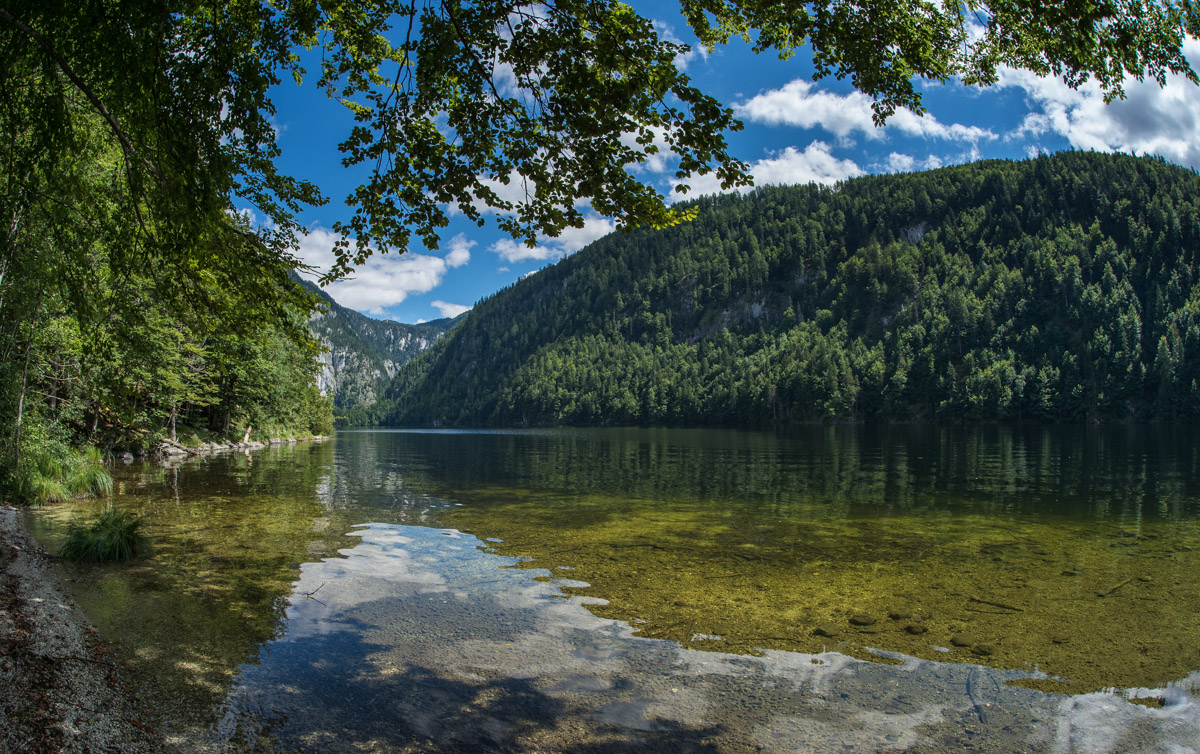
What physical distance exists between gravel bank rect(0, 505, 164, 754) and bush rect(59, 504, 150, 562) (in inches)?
96.3

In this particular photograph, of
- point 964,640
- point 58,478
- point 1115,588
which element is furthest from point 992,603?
point 58,478

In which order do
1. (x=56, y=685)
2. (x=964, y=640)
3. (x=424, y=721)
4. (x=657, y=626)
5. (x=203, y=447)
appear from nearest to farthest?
1. (x=56, y=685)
2. (x=424, y=721)
3. (x=964, y=640)
4. (x=657, y=626)
5. (x=203, y=447)

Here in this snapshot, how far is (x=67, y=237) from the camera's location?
25.1ft

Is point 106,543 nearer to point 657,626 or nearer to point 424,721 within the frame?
point 424,721

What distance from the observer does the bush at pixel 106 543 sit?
37.0ft

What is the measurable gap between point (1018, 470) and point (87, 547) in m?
37.6

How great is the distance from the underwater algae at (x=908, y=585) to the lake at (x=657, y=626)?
0.21 feet

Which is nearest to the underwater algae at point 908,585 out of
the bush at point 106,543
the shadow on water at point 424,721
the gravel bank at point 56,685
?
the shadow on water at point 424,721

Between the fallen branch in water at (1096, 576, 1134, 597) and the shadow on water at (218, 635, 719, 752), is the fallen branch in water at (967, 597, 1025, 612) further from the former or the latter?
the shadow on water at (218, 635, 719, 752)

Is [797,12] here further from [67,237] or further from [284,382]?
[284,382]

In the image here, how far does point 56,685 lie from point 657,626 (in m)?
6.71

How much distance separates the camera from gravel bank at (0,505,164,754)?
15.2 feet

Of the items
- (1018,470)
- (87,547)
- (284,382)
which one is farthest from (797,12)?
(284,382)

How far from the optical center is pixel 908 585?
11227 mm
